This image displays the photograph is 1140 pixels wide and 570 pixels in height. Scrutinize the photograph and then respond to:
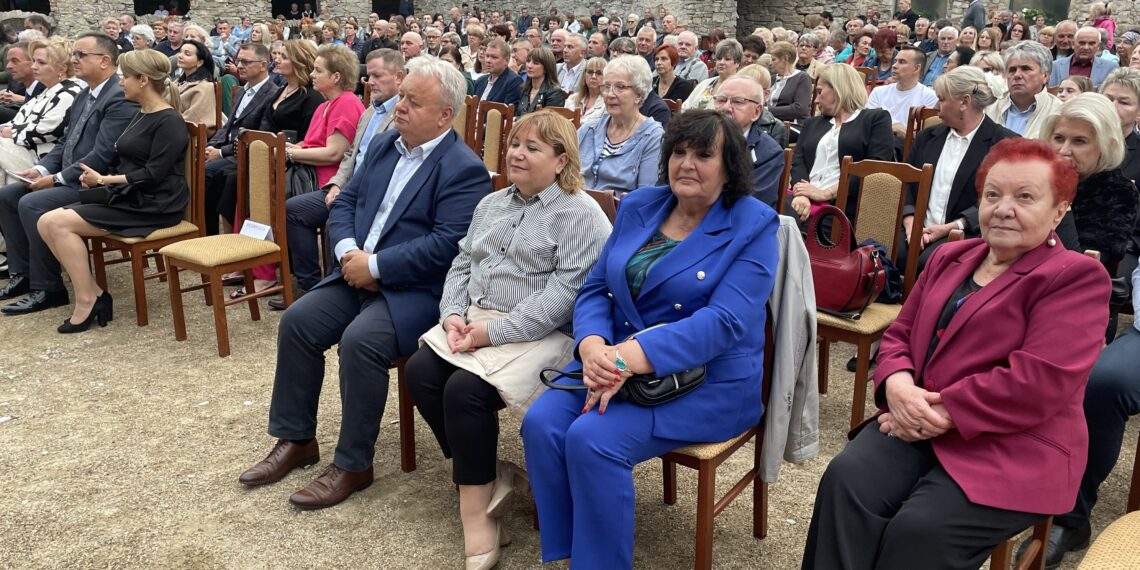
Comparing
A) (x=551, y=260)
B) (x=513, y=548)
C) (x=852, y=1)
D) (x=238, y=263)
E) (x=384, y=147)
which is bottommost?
(x=513, y=548)

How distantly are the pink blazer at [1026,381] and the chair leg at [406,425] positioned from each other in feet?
5.18

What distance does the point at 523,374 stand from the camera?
232cm

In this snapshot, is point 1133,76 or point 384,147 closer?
point 384,147

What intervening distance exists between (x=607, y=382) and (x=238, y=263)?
2.42 metres

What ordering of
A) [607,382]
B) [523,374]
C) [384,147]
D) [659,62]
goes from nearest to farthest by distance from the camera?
[607,382], [523,374], [384,147], [659,62]

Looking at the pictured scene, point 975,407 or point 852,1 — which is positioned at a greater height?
point 852,1

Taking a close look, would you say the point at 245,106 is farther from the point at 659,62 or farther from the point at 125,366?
the point at 659,62

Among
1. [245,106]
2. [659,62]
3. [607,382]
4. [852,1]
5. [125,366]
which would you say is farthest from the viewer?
[852,1]

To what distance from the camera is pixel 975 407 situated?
1748 mm

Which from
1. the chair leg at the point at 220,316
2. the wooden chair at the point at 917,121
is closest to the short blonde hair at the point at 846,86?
the wooden chair at the point at 917,121

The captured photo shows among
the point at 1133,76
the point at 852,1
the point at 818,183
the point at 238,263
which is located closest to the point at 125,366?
the point at 238,263

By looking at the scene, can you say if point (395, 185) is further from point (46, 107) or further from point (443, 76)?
point (46, 107)

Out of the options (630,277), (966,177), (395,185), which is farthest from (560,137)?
(966,177)

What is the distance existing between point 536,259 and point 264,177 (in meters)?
2.01
